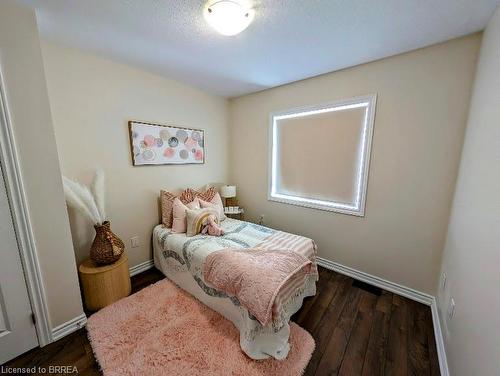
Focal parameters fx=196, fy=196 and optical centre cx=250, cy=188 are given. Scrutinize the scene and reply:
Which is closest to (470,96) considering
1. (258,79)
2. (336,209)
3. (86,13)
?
(336,209)

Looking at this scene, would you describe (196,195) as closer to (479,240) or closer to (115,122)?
(115,122)

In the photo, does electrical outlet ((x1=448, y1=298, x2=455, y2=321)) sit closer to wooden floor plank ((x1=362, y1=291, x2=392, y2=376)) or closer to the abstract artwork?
wooden floor plank ((x1=362, y1=291, x2=392, y2=376))

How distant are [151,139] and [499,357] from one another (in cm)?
280

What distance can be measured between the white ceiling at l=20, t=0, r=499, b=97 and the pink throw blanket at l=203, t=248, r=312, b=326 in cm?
172

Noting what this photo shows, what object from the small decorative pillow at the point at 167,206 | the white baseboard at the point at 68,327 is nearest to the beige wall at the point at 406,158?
the small decorative pillow at the point at 167,206

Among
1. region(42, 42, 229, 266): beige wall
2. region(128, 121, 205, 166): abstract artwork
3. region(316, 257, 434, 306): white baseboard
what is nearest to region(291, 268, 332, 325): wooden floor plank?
region(316, 257, 434, 306): white baseboard

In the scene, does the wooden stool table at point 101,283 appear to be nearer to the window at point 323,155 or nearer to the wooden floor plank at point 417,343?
the window at point 323,155

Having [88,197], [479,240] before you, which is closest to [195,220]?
[88,197]

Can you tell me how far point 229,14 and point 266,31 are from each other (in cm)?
39

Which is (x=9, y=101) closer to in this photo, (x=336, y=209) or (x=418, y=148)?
(x=336, y=209)

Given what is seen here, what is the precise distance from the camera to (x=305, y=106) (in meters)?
2.36

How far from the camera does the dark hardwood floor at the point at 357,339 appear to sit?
130 centimetres

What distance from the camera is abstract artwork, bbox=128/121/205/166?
214 cm

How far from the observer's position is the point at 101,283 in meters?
1.70
